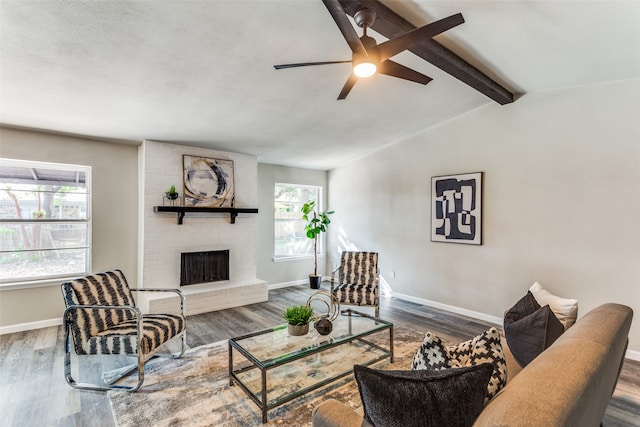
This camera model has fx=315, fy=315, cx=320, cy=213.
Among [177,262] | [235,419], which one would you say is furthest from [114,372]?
[177,262]

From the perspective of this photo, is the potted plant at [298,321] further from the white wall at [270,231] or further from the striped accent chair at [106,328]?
the white wall at [270,231]

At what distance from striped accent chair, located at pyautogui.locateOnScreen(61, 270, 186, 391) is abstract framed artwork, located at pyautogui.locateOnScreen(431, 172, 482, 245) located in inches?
147

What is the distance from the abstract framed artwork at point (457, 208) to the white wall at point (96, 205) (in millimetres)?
4502

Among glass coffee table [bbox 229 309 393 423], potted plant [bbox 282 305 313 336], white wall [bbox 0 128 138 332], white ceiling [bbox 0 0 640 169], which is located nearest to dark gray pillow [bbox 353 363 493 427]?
A: glass coffee table [bbox 229 309 393 423]

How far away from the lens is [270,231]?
6.14m

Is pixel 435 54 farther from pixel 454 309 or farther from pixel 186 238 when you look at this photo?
pixel 186 238

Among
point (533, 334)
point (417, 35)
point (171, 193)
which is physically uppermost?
point (417, 35)

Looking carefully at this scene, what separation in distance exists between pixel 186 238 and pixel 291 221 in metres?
2.25

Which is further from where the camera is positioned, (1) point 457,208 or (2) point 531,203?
(1) point 457,208

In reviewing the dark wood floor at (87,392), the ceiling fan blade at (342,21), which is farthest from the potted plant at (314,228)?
the ceiling fan blade at (342,21)

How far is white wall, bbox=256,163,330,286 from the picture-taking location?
6.03m

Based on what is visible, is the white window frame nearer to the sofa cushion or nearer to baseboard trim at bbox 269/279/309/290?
baseboard trim at bbox 269/279/309/290

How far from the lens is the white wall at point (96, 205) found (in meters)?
3.83

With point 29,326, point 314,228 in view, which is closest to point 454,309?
point 314,228
